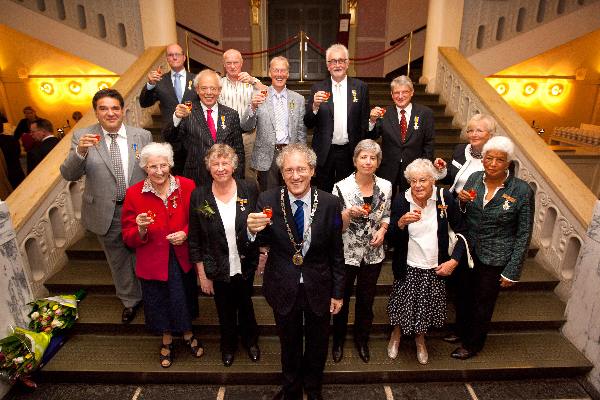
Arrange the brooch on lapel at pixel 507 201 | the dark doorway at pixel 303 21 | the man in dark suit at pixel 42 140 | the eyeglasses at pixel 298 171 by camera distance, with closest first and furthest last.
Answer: the eyeglasses at pixel 298 171, the brooch on lapel at pixel 507 201, the man in dark suit at pixel 42 140, the dark doorway at pixel 303 21

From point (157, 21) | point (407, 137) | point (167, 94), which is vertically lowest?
point (407, 137)

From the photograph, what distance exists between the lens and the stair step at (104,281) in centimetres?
402

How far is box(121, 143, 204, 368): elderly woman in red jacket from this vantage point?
2877mm

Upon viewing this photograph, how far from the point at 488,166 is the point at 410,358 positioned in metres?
1.81

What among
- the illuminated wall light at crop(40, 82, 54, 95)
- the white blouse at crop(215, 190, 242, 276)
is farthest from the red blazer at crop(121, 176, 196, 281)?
the illuminated wall light at crop(40, 82, 54, 95)

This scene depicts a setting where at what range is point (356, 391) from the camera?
3309 millimetres

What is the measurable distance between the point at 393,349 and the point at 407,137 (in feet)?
6.54

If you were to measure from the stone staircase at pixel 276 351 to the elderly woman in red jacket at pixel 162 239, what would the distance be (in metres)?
0.35

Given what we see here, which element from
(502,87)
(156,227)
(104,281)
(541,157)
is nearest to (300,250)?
(156,227)

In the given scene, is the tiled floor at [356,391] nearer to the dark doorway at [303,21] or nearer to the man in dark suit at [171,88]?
the man in dark suit at [171,88]

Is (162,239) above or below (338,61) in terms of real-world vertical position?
below

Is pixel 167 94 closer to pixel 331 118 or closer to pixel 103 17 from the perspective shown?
pixel 331 118

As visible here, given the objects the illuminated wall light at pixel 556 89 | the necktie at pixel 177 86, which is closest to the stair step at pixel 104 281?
the necktie at pixel 177 86

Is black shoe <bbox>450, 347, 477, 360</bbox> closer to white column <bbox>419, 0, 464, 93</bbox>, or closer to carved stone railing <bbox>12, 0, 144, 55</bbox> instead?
white column <bbox>419, 0, 464, 93</bbox>
